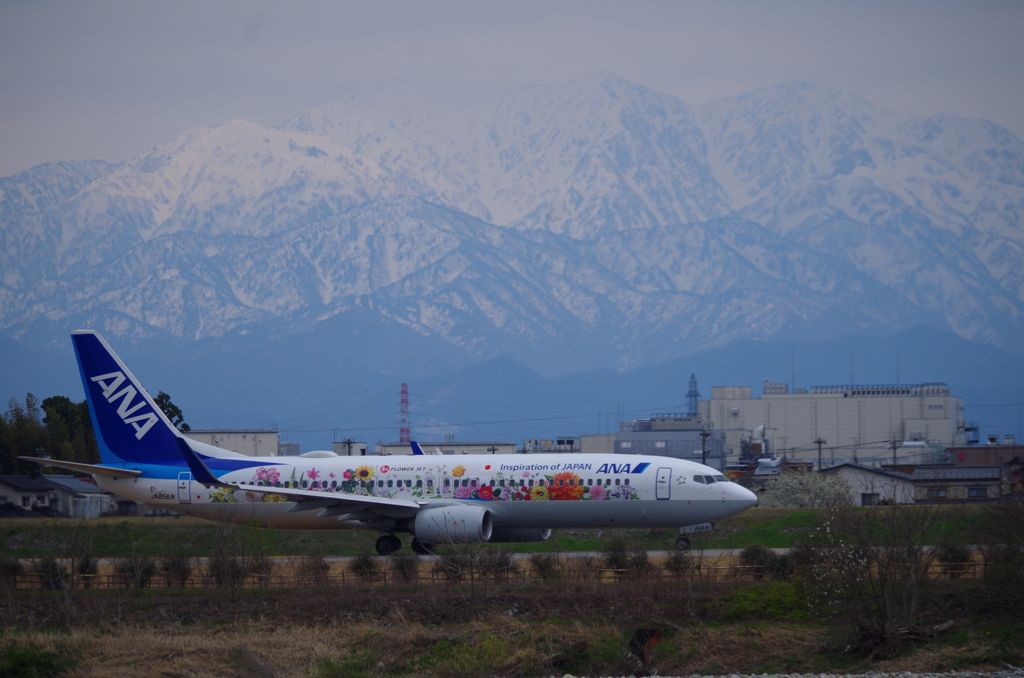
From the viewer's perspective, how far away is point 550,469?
3953 centimetres

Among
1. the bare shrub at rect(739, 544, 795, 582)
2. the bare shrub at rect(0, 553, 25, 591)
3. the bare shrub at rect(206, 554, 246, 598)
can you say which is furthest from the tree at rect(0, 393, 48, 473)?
the bare shrub at rect(739, 544, 795, 582)

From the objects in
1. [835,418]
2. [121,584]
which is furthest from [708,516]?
[835,418]

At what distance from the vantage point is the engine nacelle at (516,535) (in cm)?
4112

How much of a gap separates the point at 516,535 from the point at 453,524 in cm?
448

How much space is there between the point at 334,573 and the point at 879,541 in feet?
60.8

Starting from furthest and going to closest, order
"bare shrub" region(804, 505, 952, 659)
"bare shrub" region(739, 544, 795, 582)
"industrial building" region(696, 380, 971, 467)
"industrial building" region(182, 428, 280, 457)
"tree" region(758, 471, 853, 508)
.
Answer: "industrial building" region(696, 380, 971, 467) → "industrial building" region(182, 428, 280, 457) → "tree" region(758, 471, 853, 508) → "bare shrub" region(739, 544, 795, 582) → "bare shrub" region(804, 505, 952, 659)

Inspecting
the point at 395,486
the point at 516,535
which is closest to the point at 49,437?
the point at 395,486

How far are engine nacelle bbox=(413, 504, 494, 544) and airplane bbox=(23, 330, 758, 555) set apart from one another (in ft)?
0.14

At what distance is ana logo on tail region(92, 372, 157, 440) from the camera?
42.7 metres

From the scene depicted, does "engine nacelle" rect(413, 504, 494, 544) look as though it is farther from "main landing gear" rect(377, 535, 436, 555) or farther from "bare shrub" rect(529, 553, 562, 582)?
"bare shrub" rect(529, 553, 562, 582)

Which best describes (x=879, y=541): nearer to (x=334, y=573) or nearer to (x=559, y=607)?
(x=559, y=607)

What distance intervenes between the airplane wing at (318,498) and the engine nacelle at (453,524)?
69cm

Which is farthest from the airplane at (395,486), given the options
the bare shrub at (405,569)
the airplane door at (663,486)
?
the bare shrub at (405,569)

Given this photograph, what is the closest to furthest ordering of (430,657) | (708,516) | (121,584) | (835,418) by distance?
(430,657) → (121,584) → (708,516) → (835,418)
